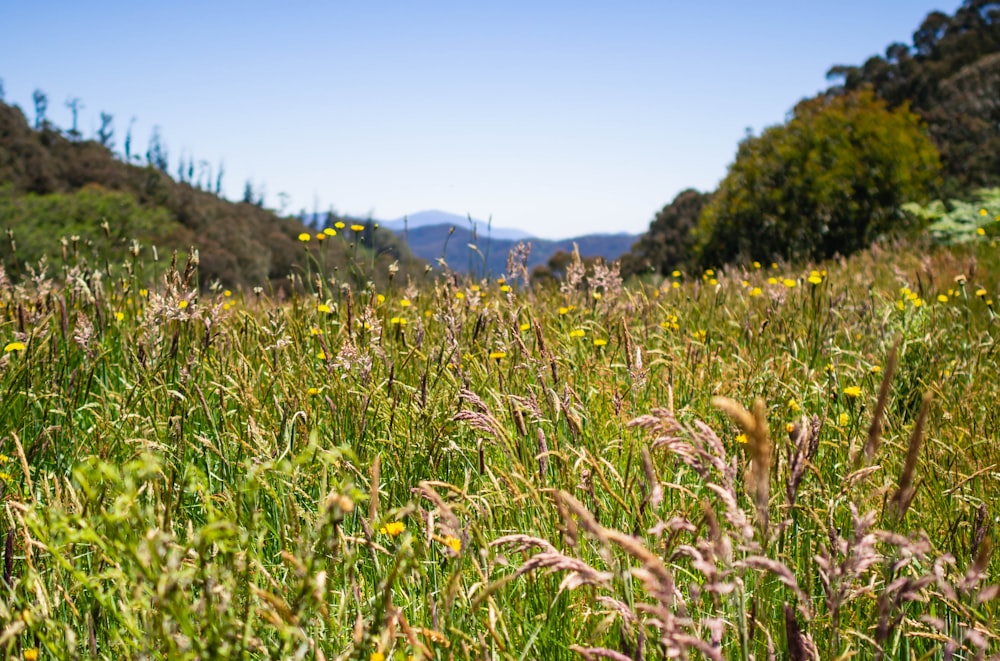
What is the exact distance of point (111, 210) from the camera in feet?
101

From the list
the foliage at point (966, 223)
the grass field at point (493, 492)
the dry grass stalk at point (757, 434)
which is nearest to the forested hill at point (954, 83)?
the foliage at point (966, 223)

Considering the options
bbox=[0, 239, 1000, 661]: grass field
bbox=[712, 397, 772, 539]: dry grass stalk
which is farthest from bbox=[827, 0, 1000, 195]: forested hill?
bbox=[712, 397, 772, 539]: dry grass stalk

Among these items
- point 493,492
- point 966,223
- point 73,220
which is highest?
point 73,220

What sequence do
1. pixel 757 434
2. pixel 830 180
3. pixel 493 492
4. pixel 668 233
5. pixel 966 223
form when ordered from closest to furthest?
1. pixel 757 434
2. pixel 493 492
3. pixel 966 223
4. pixel 830 180
5. pixel 668 233

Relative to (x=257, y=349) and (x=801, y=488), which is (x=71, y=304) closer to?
(x=257, y=349)

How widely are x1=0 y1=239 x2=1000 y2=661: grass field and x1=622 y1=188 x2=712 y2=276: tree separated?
31.5 m

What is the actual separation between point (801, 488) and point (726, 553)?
54.6 inches

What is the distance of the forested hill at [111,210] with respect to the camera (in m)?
27.9

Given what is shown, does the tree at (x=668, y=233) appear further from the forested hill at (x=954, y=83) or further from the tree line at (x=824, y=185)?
the tree line at (x=824, y=185)

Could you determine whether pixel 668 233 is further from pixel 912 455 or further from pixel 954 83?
pixel 912 455

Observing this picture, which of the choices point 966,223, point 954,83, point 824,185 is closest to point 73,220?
point 824,185

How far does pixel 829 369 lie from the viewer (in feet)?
9.29

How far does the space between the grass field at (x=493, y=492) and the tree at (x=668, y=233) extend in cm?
3151

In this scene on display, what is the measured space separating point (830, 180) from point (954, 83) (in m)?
17.8
